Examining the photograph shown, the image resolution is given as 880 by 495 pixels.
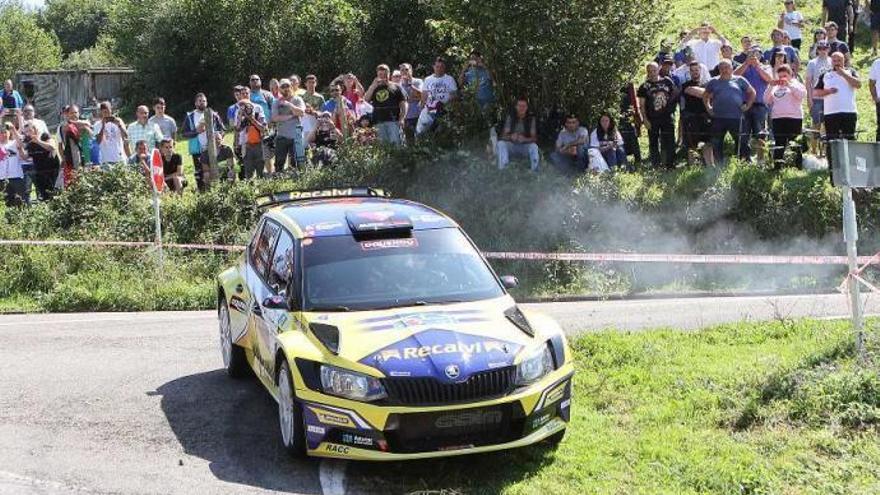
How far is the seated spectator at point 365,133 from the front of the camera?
1924 cm

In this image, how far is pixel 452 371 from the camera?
7316 millimetres

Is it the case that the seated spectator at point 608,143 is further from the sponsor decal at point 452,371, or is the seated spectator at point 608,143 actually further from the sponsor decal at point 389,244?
the sponsor decal at point 452,371

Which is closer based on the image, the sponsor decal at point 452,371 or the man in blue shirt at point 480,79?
the sponsor decal at point 452,371

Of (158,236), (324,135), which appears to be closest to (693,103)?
(324,135)

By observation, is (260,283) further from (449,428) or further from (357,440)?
(449,428)

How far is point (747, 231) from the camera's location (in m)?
16.8

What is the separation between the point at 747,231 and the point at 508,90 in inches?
191

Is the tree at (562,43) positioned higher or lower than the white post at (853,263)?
higher

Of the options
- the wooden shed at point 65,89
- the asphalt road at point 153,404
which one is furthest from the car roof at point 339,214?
the wooden shed at point 65,89

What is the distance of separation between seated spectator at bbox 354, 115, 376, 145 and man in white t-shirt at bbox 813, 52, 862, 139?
7.59 meters

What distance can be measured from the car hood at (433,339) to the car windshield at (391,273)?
24 cm

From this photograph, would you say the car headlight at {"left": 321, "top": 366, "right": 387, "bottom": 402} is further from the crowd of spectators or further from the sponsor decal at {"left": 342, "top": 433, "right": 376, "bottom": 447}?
the crowd of spectators

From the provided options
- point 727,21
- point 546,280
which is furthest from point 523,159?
point 727,21

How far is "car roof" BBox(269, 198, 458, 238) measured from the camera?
9.17 m
